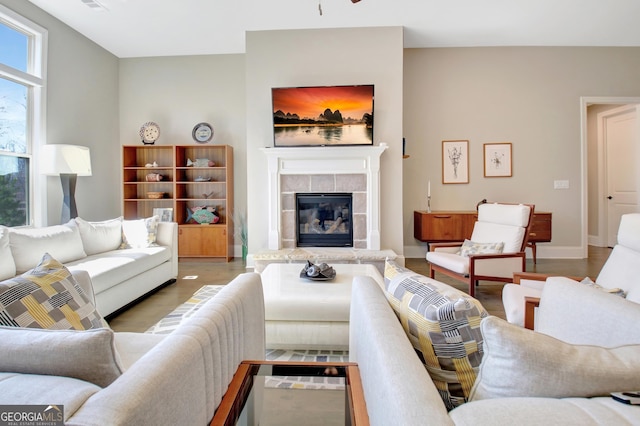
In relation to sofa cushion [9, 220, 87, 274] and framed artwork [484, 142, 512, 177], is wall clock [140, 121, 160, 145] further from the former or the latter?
framed artwork [484, 142, 512, 177]

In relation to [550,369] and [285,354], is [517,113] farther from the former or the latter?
[550,369]

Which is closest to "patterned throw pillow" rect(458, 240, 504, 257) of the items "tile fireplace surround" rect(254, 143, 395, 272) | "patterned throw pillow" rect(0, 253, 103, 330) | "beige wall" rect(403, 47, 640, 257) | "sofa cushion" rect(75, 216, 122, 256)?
"tile fireplace surround" rect(254, 143, 395, 272)

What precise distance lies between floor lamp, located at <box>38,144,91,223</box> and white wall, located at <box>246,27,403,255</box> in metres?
2.00

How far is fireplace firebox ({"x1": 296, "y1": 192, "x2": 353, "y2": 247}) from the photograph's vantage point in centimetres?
459

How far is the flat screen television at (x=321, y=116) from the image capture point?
4.30m

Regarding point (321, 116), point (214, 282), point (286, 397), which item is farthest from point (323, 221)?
point (286, 397)

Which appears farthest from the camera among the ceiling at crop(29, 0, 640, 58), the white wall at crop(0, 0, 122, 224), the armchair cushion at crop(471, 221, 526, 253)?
the white wall at crop(0, 0, 122, 224)

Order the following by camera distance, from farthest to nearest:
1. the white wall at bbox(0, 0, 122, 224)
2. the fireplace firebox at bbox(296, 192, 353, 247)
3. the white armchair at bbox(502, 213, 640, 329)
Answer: the fireplace firebox at bbox(296, 192, 353, 247)
the white wall at bbox(0, 0, 122, 224)
the white armchair at bbox(502, 213, 640, 329)

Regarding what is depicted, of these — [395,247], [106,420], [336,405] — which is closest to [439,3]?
[395,247]

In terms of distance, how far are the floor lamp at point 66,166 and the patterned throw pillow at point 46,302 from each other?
3102 mm

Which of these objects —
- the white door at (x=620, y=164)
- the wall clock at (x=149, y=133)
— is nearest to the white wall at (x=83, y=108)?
the wall clock at (x=149, y=133)

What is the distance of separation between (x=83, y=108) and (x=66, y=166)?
51.0 inches

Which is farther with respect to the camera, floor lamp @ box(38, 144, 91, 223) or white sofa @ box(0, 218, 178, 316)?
floor lamp @ box(38, 144, 91, 223)

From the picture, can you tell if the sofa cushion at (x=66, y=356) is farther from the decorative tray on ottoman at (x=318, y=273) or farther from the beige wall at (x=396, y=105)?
the beige wall at (x=396, y=105)
